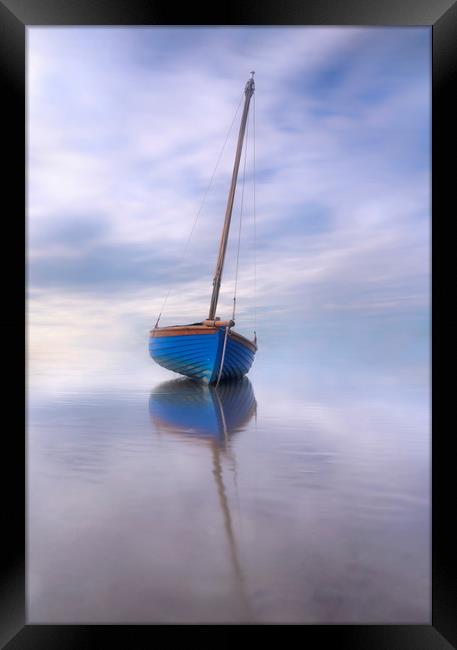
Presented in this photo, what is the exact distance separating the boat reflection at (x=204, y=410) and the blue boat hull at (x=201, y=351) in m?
0.50

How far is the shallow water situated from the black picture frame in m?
0.11

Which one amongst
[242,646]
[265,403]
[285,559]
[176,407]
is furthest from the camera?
[265,403]

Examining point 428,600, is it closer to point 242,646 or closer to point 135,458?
point 242,646

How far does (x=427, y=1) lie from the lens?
1642 millimetres

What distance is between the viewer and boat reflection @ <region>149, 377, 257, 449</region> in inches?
207

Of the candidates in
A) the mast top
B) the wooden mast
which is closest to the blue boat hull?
the wooden mast

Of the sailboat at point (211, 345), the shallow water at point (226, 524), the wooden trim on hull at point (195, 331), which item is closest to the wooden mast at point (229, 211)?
the sailboat at point (211, 345)

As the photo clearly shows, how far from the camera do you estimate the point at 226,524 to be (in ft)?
7.68

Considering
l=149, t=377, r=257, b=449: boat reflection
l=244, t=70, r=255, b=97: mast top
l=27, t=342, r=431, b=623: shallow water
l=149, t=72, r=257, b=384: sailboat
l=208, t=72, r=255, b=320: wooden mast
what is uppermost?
l=244, t=70, r=255, b=97: mast top

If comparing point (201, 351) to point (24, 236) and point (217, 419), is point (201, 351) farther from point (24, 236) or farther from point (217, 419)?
point (24, 236)

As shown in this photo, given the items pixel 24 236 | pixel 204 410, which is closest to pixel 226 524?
pixel 24 236

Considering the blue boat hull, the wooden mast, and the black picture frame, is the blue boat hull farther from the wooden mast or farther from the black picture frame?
the black picture frame

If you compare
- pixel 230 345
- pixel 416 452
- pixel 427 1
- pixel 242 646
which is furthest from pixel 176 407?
pixel 427 1

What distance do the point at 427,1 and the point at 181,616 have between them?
2.42 m
